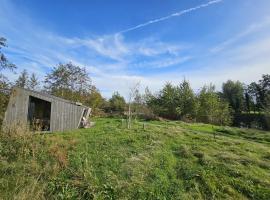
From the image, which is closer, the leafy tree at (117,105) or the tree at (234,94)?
the leafy tree at (117,105)

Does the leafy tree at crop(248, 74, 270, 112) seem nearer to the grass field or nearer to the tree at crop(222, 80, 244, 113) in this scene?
the tree at crop(222, 80, 244, 113)

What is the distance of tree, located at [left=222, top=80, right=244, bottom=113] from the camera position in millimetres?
53228

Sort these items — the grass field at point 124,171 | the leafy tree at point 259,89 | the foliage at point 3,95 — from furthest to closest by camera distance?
the leafy tree at point 259,89 → the foliage at point 3,95 → the grass field at point 124,171

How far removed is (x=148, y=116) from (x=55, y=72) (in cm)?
1513

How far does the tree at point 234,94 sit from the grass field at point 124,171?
4369cm

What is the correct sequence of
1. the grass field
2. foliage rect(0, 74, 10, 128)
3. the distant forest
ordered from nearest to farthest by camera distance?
1. the grass field
2. foliage rect(0, 74, 10, 128)
3. the distant forest

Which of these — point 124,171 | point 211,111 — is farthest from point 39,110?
point 211,111

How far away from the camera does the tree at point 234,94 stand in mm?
53228

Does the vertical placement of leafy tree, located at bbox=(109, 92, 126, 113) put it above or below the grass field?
above

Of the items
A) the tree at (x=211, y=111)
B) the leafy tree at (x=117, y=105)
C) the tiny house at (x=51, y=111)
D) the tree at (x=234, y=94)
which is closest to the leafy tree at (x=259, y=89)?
the tree at (x=234, y=94)

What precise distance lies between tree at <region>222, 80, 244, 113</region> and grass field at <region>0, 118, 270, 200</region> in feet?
143

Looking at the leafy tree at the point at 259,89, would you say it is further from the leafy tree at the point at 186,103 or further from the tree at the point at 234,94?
the leafy tree at the point at 186,103

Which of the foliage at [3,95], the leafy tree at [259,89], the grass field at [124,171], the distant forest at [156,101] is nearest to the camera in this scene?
the grass field at [124,171]

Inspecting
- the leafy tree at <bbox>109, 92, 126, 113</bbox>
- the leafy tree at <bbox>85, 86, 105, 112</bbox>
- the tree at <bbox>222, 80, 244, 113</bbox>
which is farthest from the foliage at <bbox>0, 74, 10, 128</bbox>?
the tree at <bbox>222, 80, 244, 113</bbox>
